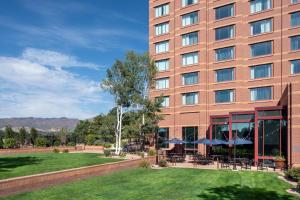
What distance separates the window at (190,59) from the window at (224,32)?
3952 mm

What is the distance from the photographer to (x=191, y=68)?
153 ft

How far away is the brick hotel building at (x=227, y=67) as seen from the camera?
35903 millimetres

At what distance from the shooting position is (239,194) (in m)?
18.4

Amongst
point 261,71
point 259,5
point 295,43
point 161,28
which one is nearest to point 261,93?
point 261,71

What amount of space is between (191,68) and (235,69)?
656 centimetres

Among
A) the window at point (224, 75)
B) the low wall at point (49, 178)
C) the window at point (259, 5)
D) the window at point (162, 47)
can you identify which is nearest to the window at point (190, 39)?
A: the window at point (162, 47)

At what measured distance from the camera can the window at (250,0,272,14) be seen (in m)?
40.8

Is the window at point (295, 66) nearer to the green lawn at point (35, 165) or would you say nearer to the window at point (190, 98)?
the window at point (190, 98)

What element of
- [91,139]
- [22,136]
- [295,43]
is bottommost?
[91,139]

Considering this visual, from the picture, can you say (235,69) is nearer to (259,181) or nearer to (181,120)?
(181,120)

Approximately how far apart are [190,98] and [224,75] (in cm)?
592

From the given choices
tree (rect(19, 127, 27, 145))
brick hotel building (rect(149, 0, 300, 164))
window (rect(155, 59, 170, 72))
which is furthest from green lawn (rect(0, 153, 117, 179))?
tree (rect(19, 127, 27, 145))

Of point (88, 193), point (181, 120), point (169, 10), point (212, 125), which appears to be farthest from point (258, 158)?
point (169, 10)

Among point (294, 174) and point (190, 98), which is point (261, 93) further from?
point (294, 174)
